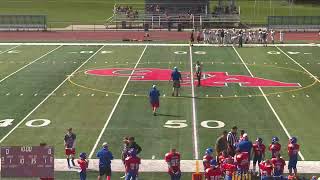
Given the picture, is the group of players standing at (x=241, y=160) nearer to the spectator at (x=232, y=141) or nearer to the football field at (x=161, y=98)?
the spectator at (x=232, y=141)

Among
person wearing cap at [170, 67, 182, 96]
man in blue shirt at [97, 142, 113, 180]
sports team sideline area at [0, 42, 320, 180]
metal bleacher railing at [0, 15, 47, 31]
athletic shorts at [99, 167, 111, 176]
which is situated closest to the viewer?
man in blue shirt at [97, 142, 113, 180]

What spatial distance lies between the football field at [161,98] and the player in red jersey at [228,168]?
3.63 metres

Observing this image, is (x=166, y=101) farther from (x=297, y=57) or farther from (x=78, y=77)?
(x=297, y=57)

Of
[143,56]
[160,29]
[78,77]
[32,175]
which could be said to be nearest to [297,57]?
[143,56]

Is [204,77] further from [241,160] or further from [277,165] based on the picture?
[277,165]

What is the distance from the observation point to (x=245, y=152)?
15.2 m

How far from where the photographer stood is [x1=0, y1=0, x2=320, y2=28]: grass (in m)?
70.1

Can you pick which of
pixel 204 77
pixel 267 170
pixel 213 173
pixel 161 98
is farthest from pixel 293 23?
pixel 213 173

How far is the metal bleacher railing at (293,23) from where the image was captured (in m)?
56.0

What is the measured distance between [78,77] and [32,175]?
58.0 feet

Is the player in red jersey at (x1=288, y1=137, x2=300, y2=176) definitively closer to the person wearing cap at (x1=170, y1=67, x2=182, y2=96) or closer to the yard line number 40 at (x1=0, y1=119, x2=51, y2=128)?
the yard line number 40 at (x1=0, y1=119, x2=51, y2=128)

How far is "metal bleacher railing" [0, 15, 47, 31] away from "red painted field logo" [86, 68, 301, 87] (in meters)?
26.1

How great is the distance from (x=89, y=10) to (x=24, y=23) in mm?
29114

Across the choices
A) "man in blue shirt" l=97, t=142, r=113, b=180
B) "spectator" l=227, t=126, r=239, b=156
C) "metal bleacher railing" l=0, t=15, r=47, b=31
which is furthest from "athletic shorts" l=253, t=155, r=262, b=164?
"metal bleacher railing" l=0, t=15, r=47, b=31
